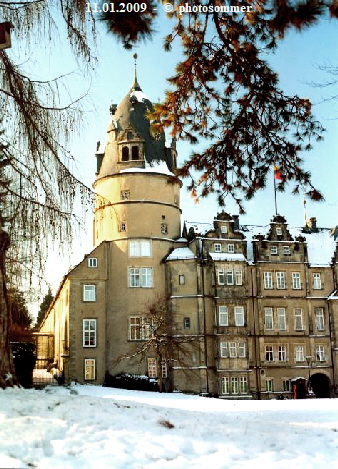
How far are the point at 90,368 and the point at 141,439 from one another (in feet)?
117

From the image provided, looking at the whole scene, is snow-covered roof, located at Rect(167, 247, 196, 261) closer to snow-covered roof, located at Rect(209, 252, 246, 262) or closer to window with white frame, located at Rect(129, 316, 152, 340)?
snow-covered roof, located at Rect(209, 252, 246, 262)

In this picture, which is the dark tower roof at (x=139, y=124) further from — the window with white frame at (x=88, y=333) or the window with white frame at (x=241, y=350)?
the window with white frame at (x=241, y=350)

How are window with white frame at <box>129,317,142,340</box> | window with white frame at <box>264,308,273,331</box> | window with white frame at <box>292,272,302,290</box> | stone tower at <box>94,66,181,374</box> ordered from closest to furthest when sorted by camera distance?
window with white frame at <box>129,317,142,340</box>, stone tower at <box>94,66,181,374</box>, window with white frame at <box>264,308,273,331</box>, window with white frame at <box>292,272,302,290</box>

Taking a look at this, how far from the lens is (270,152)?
37.5 ft

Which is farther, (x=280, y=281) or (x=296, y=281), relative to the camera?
(x=296, y=281)

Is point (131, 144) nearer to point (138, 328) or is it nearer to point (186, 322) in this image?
point (138, 328)

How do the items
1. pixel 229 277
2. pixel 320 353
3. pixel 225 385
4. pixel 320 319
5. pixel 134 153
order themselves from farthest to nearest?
pixel 134 153 → pixel 320 319 → pixel 320 353 → pixel 229 277 → pixel 225 385

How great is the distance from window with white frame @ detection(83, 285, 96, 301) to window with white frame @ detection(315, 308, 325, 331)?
17.4 meters

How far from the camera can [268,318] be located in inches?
1811

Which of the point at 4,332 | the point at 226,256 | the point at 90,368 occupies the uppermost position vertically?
the point at 226,256

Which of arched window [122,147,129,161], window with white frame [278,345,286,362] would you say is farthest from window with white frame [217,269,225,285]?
arched window [122,147,129,161]

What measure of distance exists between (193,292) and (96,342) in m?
7.92

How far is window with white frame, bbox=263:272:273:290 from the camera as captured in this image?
1835 inches

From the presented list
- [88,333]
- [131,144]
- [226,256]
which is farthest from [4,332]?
[131,144]
